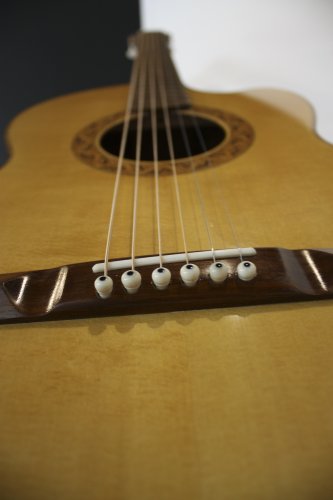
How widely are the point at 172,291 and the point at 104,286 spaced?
0.07 m

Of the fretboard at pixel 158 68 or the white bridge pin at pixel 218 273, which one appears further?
the fretboard at pixel 158 68

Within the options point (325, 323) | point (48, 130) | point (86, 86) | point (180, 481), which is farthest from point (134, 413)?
point (86, 86)

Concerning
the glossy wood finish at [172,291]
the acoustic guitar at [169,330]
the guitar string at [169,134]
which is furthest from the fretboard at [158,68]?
the glossy wood finish at [172,291]

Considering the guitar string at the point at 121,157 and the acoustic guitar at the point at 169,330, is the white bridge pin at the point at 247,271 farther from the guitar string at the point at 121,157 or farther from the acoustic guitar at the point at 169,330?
the guitar string at the point at 121,157

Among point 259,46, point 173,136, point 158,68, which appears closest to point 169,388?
point 173,136

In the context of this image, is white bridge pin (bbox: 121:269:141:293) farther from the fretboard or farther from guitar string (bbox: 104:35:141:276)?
the fretboard

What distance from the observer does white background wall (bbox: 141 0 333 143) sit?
1.08 m

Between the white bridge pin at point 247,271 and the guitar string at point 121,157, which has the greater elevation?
the guitar string at point 121,157

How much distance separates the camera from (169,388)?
31cm

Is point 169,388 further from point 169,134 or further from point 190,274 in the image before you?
point 169,134

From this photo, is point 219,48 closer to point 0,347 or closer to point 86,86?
point 86,86

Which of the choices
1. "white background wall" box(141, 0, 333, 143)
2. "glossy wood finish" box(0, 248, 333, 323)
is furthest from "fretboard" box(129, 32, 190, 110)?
"glossy wood finish" box(0, 248, 333, 323)

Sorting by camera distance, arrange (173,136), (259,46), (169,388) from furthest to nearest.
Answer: (259,46)
(173,136)
(169,388)

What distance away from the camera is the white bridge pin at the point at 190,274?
1.22 ft
